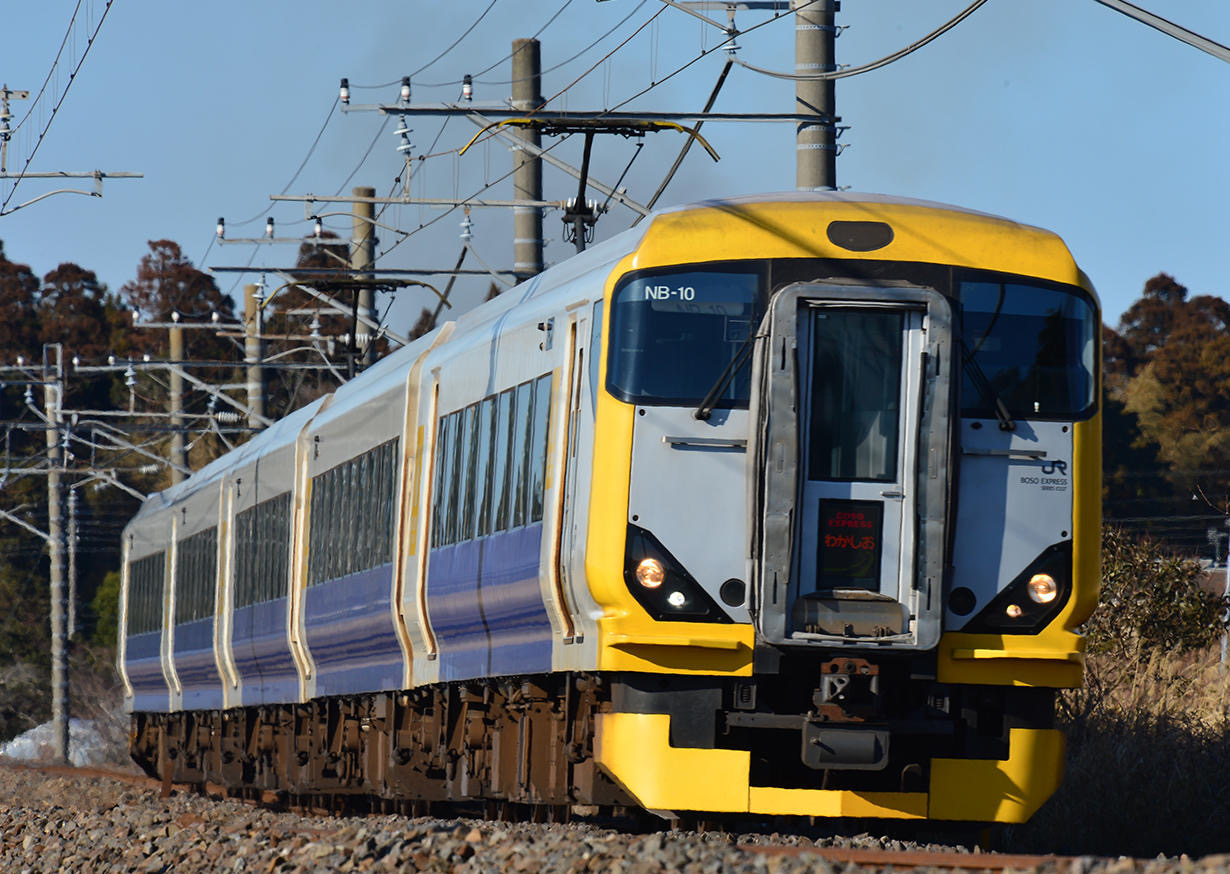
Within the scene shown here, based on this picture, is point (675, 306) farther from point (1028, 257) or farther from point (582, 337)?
point (1028, 257)

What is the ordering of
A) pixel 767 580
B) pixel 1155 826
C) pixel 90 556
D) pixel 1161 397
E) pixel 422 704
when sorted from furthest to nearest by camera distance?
1. pixel 90 556
2. pixel 1161 397
3. pixel 422 704
4. pixel 1155 826
5. pixel 767 580

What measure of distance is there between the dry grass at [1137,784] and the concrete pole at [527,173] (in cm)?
811

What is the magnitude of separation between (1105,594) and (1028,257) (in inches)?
340

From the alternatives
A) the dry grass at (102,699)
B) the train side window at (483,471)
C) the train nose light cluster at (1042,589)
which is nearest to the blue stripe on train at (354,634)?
the train side window at (483,471)

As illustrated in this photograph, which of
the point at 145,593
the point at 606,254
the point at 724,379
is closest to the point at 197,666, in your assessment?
the point at 145,593

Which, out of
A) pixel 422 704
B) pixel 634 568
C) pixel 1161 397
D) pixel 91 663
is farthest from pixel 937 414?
pixel 91 663

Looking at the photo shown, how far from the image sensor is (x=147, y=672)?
93.1ft

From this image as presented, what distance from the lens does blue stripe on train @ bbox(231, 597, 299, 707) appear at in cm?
1864

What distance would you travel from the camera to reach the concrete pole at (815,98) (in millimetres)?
14602

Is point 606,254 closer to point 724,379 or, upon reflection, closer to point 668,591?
point 724,379

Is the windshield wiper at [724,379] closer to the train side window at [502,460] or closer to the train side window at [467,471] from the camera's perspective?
the train side window at [502,460]

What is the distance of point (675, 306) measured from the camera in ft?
33.0

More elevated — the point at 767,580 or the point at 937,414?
the point at 937,414

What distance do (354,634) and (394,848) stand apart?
6.59 m
